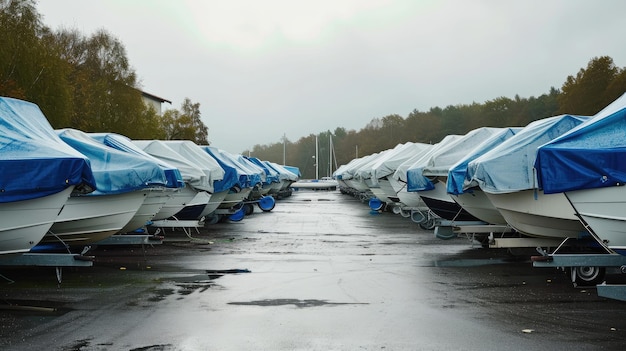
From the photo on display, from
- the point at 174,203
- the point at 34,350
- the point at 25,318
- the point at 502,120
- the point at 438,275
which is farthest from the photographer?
the point at 502,120

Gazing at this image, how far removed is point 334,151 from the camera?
181500 mm

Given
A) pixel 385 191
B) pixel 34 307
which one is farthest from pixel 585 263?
pixel 385 191

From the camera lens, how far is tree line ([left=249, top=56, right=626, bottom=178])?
78500 millimetres

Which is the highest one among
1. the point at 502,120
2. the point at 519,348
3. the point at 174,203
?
the point at 502,120

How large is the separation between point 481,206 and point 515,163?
265 cm

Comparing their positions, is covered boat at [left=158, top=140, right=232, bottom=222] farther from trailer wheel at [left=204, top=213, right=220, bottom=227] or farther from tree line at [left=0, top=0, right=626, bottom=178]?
tree line at [left=0, top=0, right=626, bottom=178]

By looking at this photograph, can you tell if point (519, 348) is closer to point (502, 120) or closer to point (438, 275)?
point (438, 275)

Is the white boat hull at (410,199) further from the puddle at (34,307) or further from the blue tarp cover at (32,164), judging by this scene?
the puddle at (34,307)

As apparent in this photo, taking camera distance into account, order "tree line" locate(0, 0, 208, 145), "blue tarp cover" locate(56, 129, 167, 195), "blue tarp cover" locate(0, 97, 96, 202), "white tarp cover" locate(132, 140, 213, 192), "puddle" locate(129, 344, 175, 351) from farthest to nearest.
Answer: "tree line" locate(0, 0, 208, 145), "white tarp cover" locate(132, 140, 213, 192), "blue tarp cover" locate(56, 129, 167, 195), "blue tarp cover" locate(0, 97, 96, 202), "puddle" locate(129, 344, 175, 351)

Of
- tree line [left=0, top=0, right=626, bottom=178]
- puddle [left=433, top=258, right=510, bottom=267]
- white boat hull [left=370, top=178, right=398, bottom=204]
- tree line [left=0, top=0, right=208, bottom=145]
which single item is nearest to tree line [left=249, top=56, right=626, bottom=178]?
tree line [left=0, top=0, right=626, bottom=178]

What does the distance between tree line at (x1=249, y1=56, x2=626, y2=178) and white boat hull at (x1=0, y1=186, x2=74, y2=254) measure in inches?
2803

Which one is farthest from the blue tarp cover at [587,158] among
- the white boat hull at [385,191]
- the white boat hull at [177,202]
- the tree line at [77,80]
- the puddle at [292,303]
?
the tree line at [77,80]

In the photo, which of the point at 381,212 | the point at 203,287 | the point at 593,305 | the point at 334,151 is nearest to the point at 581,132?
the point at 593,305

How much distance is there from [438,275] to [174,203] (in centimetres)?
903
